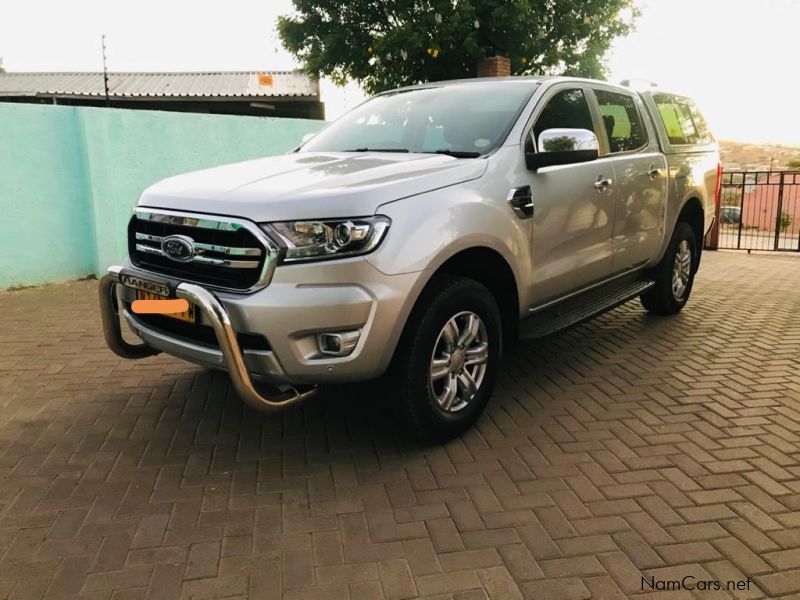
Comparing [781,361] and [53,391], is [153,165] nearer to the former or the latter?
[53,391]

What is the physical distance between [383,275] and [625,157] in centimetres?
263

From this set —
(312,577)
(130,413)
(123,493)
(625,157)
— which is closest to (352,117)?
(625,157)

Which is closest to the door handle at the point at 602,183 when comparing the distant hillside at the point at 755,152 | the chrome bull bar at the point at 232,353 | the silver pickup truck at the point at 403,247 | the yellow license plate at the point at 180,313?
the silver pickup truck at the point at 403,247

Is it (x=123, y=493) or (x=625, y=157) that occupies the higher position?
(x=625, y=157)

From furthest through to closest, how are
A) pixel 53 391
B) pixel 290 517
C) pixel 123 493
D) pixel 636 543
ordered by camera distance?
pixel 53 391
pixel 123 493
pixel 290 517
pixel 636 543

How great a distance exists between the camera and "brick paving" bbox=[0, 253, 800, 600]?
94.9 inches

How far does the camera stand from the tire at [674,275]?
5664mm

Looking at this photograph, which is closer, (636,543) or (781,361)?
(636,543)

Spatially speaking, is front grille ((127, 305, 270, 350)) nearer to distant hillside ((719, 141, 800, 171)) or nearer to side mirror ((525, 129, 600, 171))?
side mirror ((525, 129, 600, 171))

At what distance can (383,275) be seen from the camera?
2812 millimetres

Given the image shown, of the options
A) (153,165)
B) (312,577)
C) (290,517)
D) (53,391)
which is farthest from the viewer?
(153,165)

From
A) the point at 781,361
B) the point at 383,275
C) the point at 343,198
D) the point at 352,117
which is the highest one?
the point at 352,117

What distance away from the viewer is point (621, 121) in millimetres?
4898

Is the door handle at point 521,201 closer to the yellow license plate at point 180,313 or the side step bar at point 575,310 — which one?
the side step bar at point 575,310
